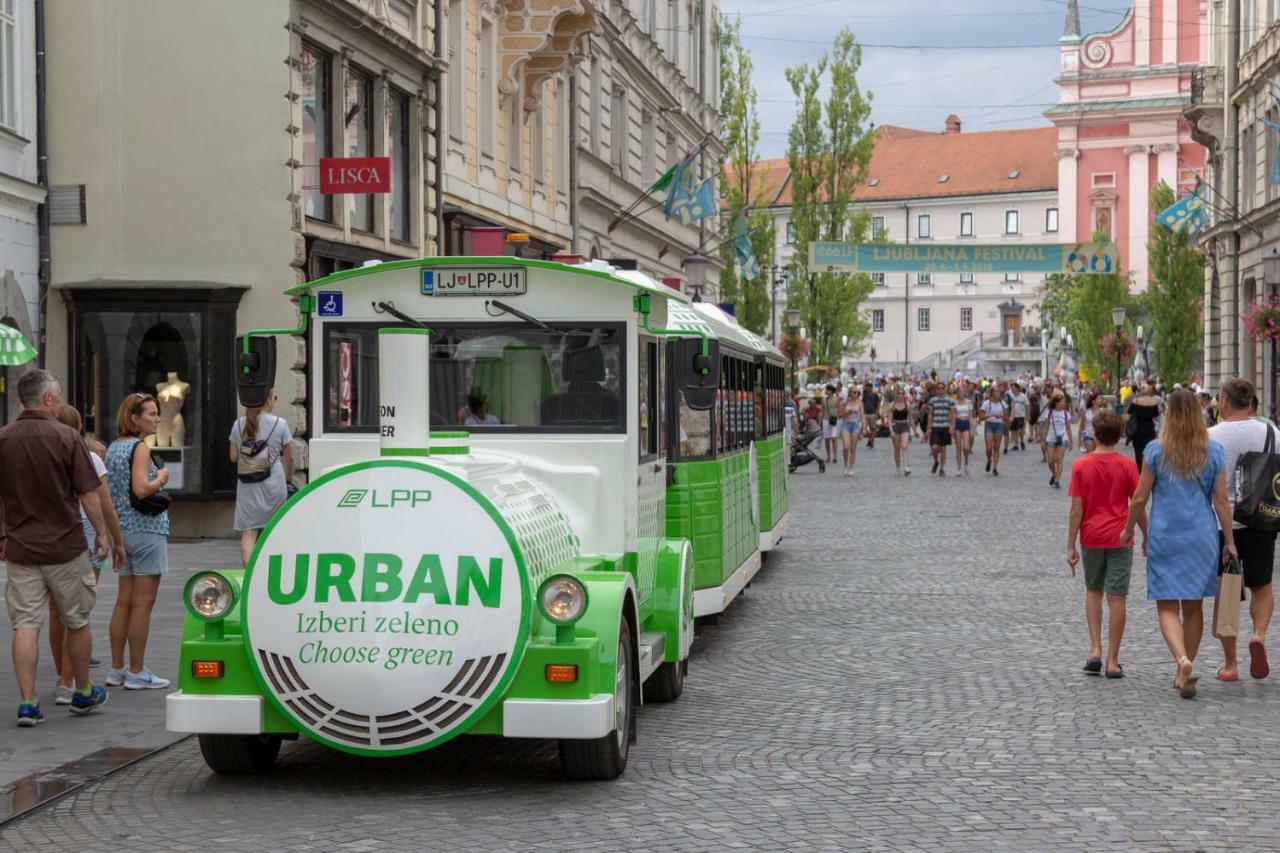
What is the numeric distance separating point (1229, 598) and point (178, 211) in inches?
523

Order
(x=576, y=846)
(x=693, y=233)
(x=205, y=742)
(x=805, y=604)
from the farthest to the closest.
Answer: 1. (x=693, y=233)
2. (x=805, y=604)
3. (x=205, y=742)
4. (x=576, y=846)

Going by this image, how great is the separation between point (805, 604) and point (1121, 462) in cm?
407

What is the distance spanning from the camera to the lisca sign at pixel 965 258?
43.5m

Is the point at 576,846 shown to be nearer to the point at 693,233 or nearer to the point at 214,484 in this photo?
the point at 214,484

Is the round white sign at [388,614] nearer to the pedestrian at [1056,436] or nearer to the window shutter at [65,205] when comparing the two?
the window shutter at [65,205]

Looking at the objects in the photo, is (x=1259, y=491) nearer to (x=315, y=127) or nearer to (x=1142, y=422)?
(x=315, y=127)

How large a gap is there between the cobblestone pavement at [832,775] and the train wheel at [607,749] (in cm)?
8

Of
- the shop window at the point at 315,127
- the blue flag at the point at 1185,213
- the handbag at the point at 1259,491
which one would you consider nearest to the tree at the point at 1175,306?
the blue flag at the point at 1185,213

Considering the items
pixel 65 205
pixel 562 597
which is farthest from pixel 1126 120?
pixel 562 597

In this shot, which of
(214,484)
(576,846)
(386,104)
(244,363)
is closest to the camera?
(576,846)

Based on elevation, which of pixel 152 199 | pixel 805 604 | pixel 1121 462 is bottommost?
pixel 805 604

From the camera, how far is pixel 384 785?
763 cm

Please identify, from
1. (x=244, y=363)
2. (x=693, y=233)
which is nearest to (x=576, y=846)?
(x=244, y=363)

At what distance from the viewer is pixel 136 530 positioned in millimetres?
10094
